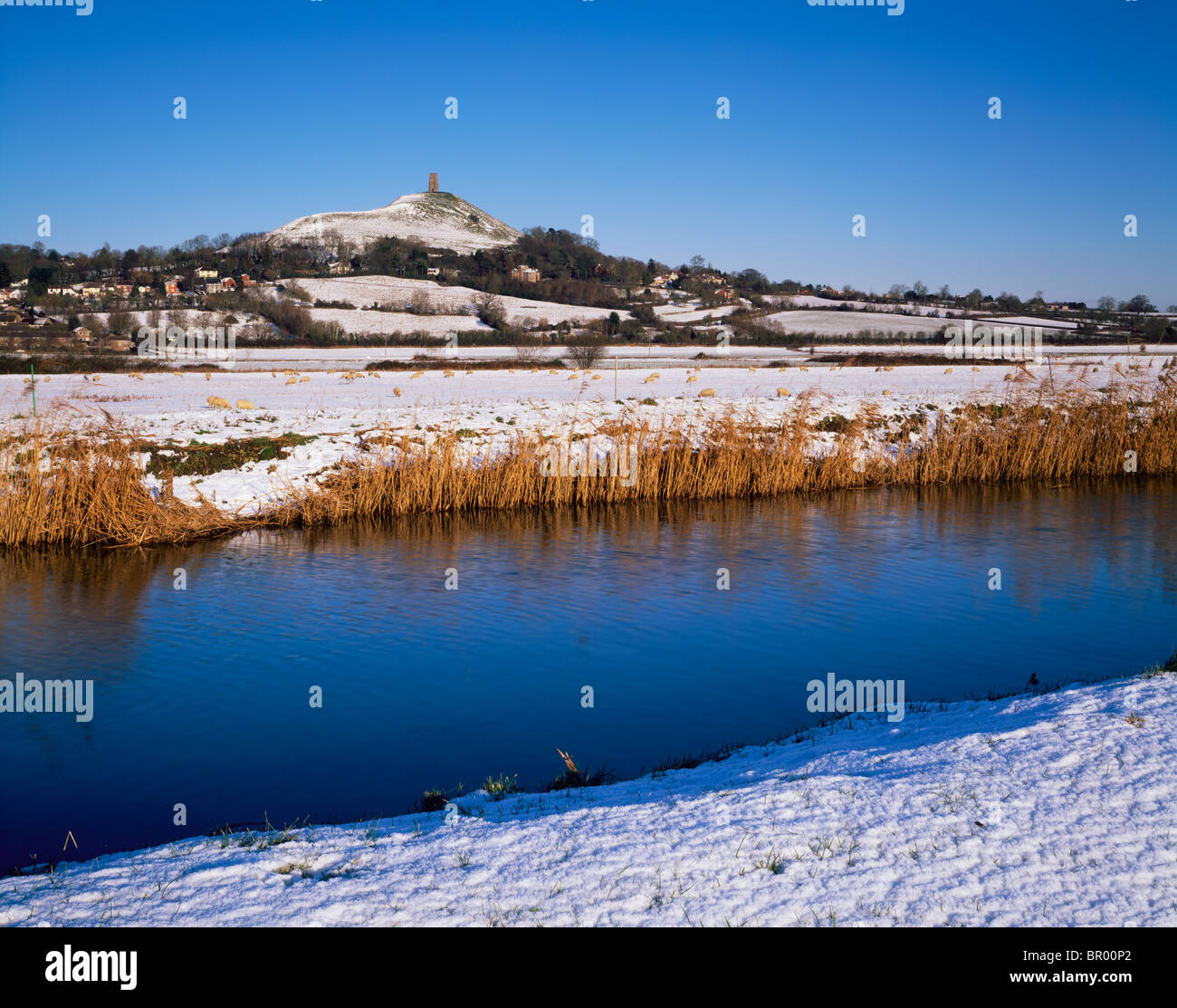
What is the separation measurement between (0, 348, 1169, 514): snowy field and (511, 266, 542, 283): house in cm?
8217

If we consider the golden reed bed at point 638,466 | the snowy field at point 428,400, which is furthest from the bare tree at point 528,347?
the golden reed bed at point 638,466

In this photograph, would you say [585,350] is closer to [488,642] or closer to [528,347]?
[528,347]

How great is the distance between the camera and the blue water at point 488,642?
28.8 feet

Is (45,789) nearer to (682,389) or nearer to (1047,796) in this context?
(1047,796)

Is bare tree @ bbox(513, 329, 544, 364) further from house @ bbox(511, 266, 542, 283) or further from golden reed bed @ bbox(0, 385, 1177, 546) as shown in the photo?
house @ bbox(511, 266, 542, 283)

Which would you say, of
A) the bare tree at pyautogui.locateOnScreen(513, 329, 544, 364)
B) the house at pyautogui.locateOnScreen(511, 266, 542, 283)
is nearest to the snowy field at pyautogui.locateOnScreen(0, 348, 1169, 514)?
the bare tree at pyautogui.locateOnScreen(513, 329, 544, 364)

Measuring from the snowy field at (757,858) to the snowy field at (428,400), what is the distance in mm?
15091

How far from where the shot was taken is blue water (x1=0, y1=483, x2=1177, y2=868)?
8773mm

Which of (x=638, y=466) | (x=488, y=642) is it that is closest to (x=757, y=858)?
(x=488, y=642)

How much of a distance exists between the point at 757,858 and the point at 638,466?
17.9 metres

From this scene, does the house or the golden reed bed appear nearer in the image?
the golden reed bed

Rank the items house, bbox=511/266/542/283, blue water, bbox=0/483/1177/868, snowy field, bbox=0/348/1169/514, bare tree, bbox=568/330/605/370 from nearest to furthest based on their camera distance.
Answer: blue water, bbox=0/483/1177/868
snowy field, bbox=0/348/1169/514
bare tree, bbox=568/330/605/370
house, bbox=511/266/542/283

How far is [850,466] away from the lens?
2480 cm
